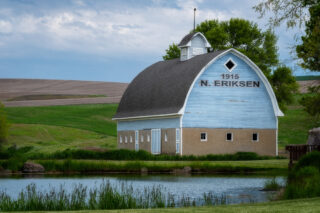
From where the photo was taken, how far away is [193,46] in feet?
178

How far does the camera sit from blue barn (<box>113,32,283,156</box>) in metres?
46.8

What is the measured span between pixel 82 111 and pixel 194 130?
33.5 meters

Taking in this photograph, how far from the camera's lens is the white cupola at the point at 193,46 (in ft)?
176

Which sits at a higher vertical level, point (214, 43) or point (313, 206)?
point (214, 43)

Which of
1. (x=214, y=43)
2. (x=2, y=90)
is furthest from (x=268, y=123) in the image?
(x=2, y=90)

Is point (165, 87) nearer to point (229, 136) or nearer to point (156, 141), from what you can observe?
point (156, 141)

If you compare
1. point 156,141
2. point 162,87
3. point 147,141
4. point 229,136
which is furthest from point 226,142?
point 147,141

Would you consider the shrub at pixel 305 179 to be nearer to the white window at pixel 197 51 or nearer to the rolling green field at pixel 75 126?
the rolling green field at pixel 75 126

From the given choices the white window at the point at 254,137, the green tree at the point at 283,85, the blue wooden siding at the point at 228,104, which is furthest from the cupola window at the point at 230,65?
Result: the green tree at the point at 283,85

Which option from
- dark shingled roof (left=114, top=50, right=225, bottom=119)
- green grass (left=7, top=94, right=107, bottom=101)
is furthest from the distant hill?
dark shingled roof (left=114, top=50, right=225, bottom=119)

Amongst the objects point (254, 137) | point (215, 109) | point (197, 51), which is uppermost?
point (197, 51)

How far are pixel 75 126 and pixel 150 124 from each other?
18307 mm

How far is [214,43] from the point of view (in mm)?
62562

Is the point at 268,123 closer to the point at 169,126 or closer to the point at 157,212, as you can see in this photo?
the point at 169,126
